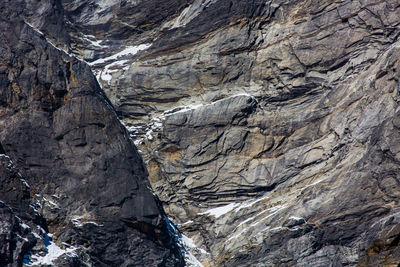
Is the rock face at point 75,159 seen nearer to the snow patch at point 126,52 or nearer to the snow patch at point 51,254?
the snow patch at point 51,254

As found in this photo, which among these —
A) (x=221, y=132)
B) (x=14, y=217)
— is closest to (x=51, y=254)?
(x=14, y=217)

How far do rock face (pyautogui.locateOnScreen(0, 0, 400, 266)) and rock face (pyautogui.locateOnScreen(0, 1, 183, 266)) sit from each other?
0.33 ft

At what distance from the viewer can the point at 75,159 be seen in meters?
43.4

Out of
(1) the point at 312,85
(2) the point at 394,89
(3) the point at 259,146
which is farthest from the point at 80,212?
(2) the point at 394,89

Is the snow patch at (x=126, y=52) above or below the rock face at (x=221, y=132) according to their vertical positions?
above

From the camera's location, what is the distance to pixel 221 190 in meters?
46.1

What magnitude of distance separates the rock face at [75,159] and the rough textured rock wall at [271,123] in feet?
12.4

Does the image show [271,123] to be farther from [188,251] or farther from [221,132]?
[188,251]

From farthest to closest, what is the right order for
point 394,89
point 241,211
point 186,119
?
point 186,119 < point 241,211 < point 394,89

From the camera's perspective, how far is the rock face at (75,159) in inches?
1629

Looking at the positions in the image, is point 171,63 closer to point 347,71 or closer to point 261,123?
point 261,123

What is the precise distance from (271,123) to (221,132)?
3.89 m

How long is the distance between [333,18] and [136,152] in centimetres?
1838

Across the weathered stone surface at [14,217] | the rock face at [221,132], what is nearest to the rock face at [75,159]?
the rock face at [221,132]
